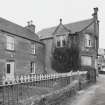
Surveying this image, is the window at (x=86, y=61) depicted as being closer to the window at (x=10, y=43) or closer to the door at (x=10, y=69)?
the door at (x=10, y=69)

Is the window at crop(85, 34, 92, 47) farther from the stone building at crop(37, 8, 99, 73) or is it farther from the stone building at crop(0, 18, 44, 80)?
the stone building at crop(0, 18, 44, 80)

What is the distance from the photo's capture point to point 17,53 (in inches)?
773

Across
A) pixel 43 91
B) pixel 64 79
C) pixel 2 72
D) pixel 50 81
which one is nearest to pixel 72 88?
pixel 64 79

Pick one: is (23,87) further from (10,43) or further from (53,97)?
(10,43)

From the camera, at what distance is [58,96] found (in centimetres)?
991

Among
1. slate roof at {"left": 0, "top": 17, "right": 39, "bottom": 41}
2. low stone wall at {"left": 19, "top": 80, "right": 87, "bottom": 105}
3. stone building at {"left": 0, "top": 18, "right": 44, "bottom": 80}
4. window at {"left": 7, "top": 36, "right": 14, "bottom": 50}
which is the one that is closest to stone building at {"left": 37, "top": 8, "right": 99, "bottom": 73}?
stone building at {"left": 0, "top": 18, "right": 44, "bottom": 80}

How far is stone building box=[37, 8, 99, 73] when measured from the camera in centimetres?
2325

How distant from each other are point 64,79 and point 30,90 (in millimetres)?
4858

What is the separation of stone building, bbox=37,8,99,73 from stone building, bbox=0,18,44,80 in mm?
1574

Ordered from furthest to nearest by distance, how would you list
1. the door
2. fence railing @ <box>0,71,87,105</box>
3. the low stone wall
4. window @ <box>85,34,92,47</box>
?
window @ <box>85,34,92,47</box> < the door < the low stone wall < fence railing @ <box>0,71,87,105</box>

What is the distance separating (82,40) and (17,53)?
10818 millimetres

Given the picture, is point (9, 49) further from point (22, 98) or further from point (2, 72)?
point (22, 98)

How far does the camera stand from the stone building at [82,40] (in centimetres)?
2325

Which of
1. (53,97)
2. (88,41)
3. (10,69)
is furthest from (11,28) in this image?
(53,97)
